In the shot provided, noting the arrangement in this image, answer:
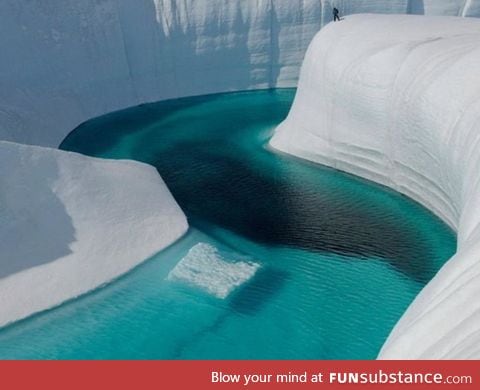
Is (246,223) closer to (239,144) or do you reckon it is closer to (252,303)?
(252,303)

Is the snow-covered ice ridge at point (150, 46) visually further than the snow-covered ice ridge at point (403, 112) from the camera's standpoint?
Yes

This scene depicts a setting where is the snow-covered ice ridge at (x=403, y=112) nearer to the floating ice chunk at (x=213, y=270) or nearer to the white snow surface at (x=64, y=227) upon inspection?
the floating ice chunk at (x=213, y=270)

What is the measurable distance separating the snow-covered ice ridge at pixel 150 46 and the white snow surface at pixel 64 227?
10006mm

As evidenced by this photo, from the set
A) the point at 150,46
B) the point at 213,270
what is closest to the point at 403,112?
the point at 213,270

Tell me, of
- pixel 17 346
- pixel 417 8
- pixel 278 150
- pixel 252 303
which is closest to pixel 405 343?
pixel 252 303

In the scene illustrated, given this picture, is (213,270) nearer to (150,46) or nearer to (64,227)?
(64,227)

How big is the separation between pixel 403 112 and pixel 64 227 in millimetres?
8910

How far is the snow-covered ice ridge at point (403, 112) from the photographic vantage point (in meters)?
13.7

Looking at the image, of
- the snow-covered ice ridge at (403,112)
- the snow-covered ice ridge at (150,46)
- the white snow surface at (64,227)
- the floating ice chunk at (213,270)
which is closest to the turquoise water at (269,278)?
the floating ice chunk at (213,270)

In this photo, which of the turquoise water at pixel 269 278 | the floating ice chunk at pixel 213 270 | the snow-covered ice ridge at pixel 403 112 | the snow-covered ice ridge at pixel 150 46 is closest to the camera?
the turquoise water at pixel 269 278

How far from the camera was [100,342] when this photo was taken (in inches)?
453

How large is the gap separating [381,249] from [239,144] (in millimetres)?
9189

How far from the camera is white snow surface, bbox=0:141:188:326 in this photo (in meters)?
13.0

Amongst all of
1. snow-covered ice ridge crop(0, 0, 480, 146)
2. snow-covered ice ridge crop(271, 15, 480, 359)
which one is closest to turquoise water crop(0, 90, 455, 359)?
snow-covered ice ridge crop(271, 15, 480, 359)
